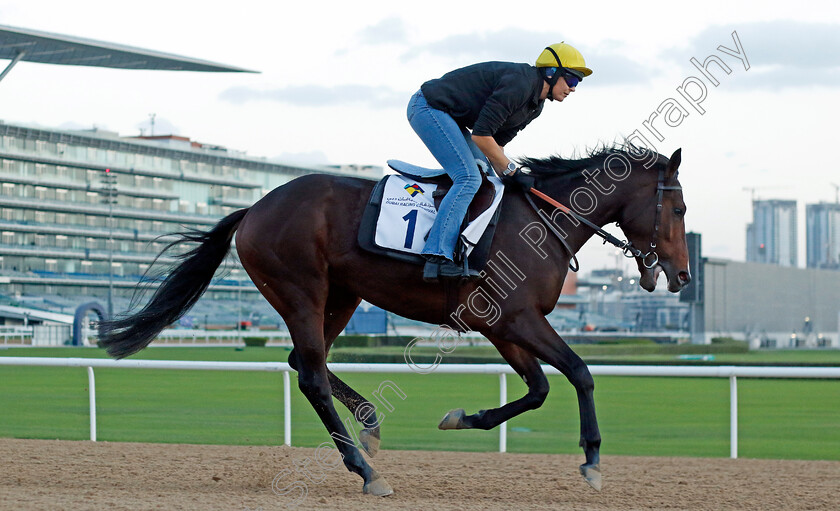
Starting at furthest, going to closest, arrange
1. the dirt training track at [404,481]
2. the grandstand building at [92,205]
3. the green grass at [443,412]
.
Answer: the grandstand building at [92,205]
the green grass at [443,412]
the dirt training track at [404,481]

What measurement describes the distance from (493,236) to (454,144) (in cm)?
50

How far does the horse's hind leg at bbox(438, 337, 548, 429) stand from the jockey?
0.49 metres

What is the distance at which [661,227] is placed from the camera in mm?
4785

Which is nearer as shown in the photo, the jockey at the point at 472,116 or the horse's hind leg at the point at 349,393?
the jockey at the point at 472,116

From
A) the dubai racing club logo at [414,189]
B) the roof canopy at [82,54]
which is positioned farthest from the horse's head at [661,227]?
the roof canopy at [82,54]

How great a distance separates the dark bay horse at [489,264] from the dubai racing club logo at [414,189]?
0.22 metres

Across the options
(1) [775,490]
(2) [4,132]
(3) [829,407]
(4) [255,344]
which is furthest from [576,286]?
(1) [775,490]

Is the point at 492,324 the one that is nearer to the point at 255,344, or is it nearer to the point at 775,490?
the point at 775,490

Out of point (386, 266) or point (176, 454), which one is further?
point (176, 454)

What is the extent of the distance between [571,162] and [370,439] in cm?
179

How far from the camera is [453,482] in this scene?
17.8 feet

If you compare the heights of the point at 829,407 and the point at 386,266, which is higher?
the point at 386,266

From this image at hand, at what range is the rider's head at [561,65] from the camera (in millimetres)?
4781

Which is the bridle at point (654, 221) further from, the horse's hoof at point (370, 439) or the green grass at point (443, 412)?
the green grass at point (443, 412)
